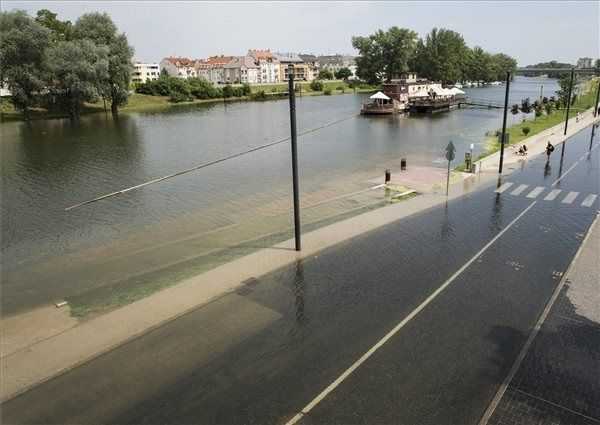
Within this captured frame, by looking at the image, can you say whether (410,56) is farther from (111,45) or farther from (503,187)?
(503,187)

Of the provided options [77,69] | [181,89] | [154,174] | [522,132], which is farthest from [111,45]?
[522,132]

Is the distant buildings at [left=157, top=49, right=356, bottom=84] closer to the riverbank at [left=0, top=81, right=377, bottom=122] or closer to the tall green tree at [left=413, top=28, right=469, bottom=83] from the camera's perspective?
the riverbank at [left=0, top=81, right=377, bottom=122]

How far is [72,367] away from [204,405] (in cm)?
316

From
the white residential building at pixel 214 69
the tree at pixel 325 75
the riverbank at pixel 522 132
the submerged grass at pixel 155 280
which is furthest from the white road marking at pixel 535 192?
the tree at pixel 325 75

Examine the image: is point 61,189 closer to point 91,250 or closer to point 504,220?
point 91,250

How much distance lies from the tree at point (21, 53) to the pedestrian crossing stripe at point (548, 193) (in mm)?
59247

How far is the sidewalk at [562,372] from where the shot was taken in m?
7.57

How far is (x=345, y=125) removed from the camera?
55938 mm

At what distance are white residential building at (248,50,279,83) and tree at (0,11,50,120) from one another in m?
102

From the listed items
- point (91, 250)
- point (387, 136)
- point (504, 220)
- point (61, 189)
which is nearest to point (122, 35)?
point (387, 136)

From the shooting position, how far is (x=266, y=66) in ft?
513

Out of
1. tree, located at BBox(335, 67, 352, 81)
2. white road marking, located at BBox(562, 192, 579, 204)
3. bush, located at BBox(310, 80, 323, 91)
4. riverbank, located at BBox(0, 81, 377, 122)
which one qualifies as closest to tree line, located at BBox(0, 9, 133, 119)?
riverbank, located at BBox(0, 81, 377, 122)

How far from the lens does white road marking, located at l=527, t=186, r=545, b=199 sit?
70.6ft

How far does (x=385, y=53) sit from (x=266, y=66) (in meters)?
48.2
